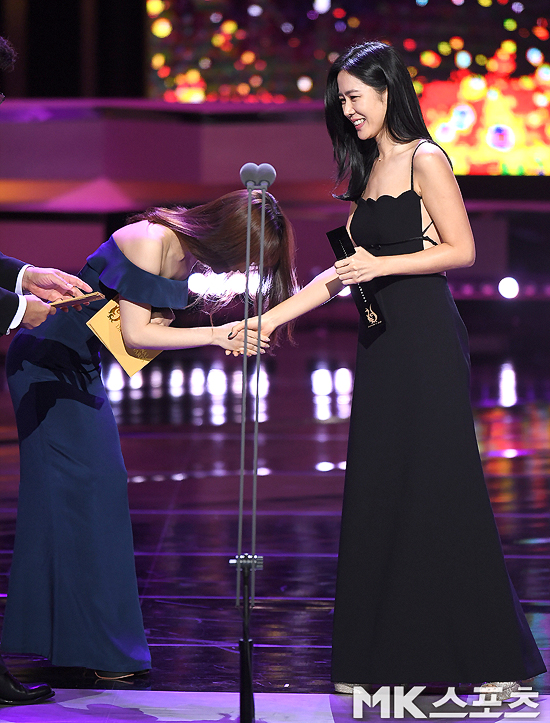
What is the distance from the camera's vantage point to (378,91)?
2.29m

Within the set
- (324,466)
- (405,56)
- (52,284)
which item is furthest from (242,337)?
(405,56)

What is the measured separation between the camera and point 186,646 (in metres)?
2.79

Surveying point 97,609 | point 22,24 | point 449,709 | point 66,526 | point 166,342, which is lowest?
point 449,709

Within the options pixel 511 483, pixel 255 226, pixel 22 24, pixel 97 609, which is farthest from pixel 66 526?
pixel 22 24

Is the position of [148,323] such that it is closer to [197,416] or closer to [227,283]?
[227,283]

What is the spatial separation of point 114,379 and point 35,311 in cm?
645

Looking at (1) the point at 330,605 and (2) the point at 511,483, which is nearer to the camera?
(1) the point at 330,605

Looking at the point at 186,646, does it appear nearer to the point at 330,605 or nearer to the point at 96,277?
the point at 330,605

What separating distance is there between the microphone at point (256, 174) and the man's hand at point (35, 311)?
1.90 ft

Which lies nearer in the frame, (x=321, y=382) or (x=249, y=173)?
(x=249, y=173)

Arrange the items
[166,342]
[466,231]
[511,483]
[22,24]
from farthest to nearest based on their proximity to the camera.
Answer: [22,24], [511,483], [166,342], [466,231]

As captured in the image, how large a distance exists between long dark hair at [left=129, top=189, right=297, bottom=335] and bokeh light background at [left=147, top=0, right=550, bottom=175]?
980 centimetres

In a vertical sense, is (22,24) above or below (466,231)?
above

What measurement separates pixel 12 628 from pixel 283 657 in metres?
0.73
